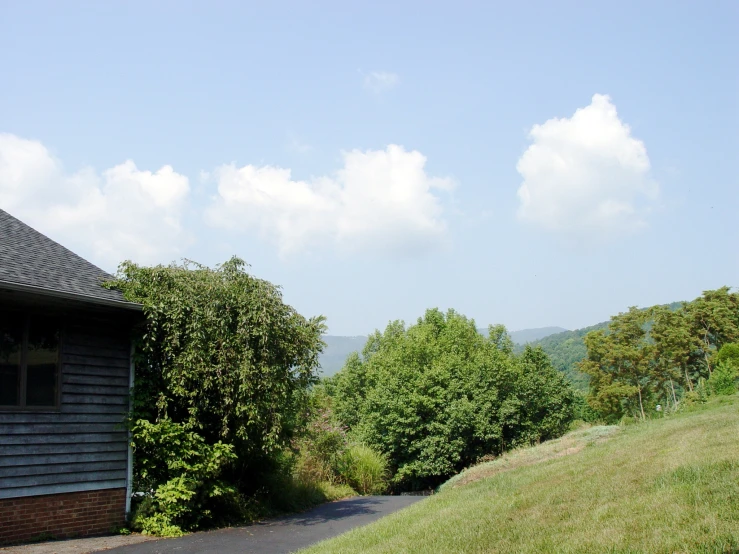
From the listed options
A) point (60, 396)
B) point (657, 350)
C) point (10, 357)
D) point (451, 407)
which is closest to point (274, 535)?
point (60, 396)

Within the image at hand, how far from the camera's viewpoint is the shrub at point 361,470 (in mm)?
21797

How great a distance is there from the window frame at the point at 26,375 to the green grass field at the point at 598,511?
4.96 m

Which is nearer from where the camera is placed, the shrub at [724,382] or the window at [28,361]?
the window at [28,361]

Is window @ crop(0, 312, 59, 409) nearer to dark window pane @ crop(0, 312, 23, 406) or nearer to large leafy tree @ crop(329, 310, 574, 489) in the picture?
dark window pane @ crop(0, 312, 23, 406)

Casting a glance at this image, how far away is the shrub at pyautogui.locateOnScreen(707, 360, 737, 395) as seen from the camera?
28797mm

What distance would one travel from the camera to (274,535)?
11.8m

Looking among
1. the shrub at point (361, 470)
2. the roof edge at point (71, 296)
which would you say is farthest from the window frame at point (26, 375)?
the shrub at point (361, 470)

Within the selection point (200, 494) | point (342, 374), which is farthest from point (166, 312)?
point (342, 374)

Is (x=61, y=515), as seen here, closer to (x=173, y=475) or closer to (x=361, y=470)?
(x=173, y=475)

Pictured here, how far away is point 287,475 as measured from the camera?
→ 16.1m

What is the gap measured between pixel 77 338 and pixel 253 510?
529cm

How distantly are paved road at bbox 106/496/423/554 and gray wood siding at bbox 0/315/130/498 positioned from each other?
1.57 m

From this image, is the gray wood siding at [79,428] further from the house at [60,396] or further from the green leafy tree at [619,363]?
the green leafy tree at [619,363]

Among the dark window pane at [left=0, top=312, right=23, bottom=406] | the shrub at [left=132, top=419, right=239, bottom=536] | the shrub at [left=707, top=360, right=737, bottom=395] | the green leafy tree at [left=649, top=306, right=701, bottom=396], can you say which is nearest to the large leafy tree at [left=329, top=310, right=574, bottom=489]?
the green leafy tree at [left=649, top=306, right=701, bottom=396]
